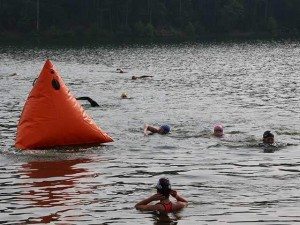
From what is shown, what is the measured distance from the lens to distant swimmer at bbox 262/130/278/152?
23.4m

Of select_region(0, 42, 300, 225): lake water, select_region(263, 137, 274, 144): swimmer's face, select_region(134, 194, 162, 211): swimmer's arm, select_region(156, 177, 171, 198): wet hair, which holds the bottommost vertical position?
select_region(0, 42, 300, 225): lake water

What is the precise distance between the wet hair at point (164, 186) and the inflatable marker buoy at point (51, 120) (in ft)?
26.1

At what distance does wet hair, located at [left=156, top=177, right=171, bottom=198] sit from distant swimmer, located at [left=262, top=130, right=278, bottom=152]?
28.7 feet

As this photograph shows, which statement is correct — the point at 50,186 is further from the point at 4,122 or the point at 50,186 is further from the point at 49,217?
the point at 4,122

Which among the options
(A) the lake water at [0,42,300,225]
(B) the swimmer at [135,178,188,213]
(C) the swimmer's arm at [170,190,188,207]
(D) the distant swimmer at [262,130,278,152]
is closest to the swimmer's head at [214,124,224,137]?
(A) the lake water at [0,42,300,225]

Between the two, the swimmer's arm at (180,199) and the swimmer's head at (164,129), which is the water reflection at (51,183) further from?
the swimmer's head at (164,129)

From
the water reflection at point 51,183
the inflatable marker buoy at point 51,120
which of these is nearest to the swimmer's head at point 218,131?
the inflatable marker buoy at point 51,120

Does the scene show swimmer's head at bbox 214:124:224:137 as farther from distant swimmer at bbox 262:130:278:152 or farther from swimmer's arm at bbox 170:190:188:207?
swimmer's arm at bbox 170:190:188:207

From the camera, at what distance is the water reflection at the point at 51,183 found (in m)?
16.1

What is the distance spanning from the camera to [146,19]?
122m

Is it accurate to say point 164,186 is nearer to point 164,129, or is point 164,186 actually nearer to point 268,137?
point 268,137

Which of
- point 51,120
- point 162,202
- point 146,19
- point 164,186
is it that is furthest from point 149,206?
point 146,19

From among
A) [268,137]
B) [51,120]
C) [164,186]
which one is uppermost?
[51,120]

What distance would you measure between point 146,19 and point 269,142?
330 feet
